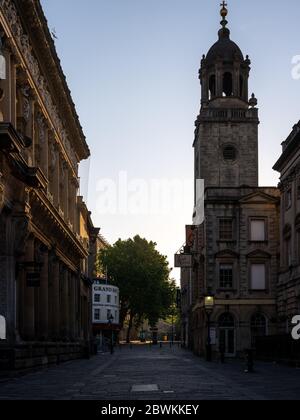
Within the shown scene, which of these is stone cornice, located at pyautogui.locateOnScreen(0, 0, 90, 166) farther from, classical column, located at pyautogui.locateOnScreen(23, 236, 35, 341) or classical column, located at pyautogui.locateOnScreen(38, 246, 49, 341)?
classical column, located at pyautogui.locateOnScreen(38, 246, 49, 341)

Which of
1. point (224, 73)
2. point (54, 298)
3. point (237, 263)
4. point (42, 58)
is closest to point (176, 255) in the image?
point (237, 263)

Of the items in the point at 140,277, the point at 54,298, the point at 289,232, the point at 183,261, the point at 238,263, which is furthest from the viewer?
the point at 140,277

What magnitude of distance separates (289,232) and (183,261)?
18.5 m

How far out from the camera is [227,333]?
65.1 m

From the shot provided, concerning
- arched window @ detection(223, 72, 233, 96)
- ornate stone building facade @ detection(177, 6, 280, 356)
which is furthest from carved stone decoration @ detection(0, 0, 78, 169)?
arched window @ detection(223, 72, 233, 96)

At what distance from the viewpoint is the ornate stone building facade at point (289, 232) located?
55.5 m

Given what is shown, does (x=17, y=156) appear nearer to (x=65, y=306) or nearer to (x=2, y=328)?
(x=2, y=328)

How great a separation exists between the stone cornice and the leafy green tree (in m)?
75.2

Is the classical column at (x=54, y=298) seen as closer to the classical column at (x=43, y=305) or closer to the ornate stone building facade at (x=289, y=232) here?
the classical column at (x=43, y=305)

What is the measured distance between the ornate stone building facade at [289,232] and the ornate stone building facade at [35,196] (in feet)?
47.6

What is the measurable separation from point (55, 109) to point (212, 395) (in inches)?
1209

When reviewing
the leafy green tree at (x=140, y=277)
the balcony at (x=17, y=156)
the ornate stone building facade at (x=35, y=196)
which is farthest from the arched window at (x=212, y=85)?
the leafy green tree at (x=140, y=277)

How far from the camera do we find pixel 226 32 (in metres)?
78.0

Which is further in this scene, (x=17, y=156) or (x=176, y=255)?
(x=176, y=255)
